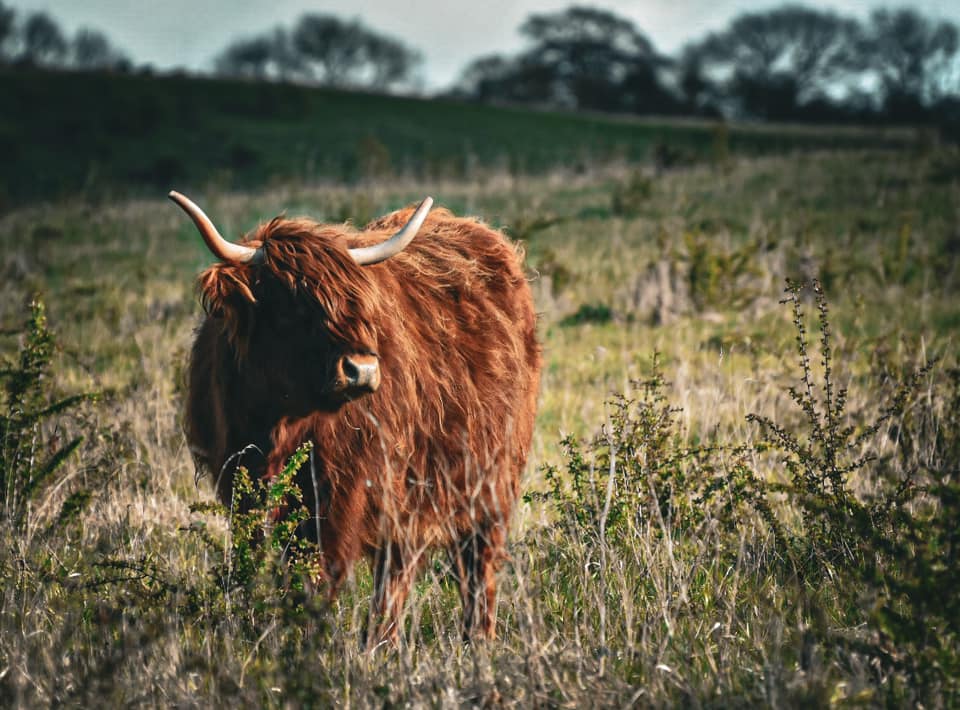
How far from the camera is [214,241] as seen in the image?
8.68ft

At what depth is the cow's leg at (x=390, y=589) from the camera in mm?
2803

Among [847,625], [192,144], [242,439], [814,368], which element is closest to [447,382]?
[242,439]

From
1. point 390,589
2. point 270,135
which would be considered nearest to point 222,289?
point 390,589

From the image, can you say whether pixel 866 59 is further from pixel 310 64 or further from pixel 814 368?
pixel 814 368

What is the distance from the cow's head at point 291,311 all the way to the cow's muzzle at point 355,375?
4 centimetres

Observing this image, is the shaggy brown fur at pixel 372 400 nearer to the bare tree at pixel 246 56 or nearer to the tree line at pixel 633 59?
the tree line at pixel 633 59

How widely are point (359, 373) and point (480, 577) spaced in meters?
1.22

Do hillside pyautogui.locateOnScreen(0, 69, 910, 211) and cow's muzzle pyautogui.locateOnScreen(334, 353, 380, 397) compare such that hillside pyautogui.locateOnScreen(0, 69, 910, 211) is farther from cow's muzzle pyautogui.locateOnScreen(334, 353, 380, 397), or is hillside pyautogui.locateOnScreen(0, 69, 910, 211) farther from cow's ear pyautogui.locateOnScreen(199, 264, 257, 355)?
cow's muzzle pyautogui.locateOnScreen(334, 353, 380, 397)

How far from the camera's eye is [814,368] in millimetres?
5836

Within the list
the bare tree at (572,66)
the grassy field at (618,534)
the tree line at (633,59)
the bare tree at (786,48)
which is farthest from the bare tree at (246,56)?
the grassy field at (618,534)

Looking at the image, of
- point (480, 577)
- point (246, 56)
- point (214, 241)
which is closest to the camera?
point (214, 241)

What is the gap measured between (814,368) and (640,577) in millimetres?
3584

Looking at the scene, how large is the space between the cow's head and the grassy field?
57 centimetres

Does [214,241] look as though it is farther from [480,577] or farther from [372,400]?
[480,577]
